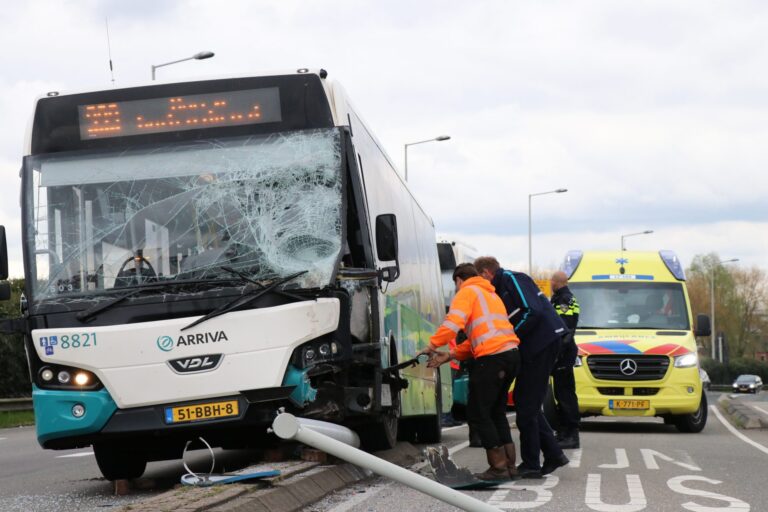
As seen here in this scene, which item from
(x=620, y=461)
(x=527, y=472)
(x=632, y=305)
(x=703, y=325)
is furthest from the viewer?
(x=632, y=305)

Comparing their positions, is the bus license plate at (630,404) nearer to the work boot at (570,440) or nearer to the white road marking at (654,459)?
the white road marking at (654,459)

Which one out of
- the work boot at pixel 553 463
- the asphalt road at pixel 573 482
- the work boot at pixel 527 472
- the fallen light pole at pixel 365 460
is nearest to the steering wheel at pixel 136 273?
the asphalt road at pixel 573 482

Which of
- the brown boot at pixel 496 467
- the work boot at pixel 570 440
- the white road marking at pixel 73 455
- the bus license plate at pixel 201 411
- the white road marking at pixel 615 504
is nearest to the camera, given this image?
the white road marking at pixel 615 504

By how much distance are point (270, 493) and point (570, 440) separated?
682 centimetres

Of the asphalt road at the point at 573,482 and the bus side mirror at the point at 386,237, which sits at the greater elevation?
the bus side mirror at the point at 386,237

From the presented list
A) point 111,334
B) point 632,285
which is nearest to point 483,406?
point 111,334

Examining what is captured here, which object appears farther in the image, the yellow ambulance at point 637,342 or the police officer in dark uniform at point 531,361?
the yellow ambulance at point 637,342

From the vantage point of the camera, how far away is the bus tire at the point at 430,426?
53.1ft

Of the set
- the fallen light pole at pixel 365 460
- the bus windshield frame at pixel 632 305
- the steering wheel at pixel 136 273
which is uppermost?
the steering wheel at pixel 136 273

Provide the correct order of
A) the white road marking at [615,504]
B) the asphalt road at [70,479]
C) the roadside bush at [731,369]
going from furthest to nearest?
the roadside bush at [731,369] < the asphalt road at [70,479] < the white road marking at [615,504]

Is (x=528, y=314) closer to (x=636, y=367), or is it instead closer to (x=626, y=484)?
(x=626, y=484)

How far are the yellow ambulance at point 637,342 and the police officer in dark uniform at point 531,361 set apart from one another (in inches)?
320

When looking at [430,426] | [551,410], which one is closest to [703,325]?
[551,410]

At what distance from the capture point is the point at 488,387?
35.0 ft
